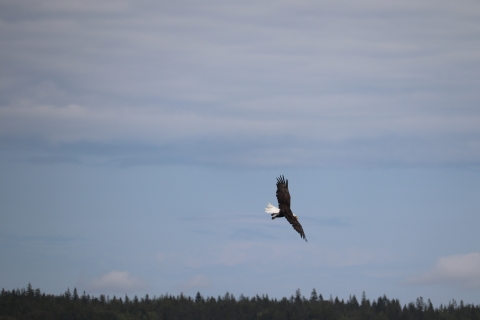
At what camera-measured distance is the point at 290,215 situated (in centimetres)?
8875

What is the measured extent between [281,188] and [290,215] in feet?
8.85

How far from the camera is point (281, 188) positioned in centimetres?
8850
